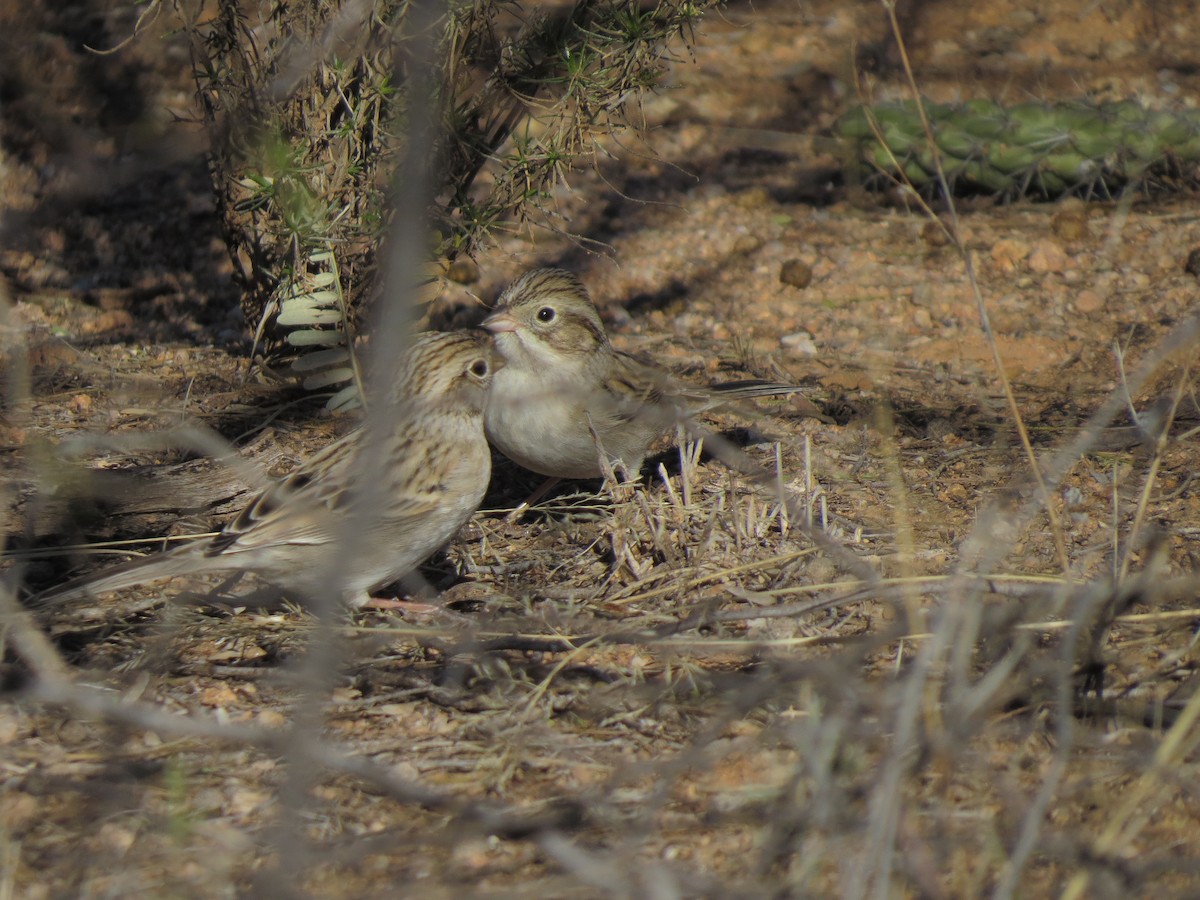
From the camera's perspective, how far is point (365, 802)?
364cm

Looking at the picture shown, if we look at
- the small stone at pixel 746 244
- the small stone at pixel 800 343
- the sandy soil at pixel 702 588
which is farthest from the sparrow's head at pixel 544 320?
the small stone at pixel 746 244

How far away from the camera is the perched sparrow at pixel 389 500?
4645mm

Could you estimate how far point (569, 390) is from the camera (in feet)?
18.3

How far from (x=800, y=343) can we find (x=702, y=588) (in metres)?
2.80

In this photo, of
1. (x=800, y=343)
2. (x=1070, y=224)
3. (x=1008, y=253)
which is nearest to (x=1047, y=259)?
(x=1008, y=253)

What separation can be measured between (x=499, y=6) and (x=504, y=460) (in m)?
2.20

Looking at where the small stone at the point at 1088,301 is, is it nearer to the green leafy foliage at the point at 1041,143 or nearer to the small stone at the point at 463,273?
the green leafy foliage at the point at 1041,143

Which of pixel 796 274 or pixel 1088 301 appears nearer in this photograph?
pixel 1088 301

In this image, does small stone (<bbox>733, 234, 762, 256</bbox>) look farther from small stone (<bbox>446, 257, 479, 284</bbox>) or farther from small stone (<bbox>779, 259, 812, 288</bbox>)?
small stone (<bbox>446, 257, 479, 284</bbox>)

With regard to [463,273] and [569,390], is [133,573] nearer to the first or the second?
[569,390]

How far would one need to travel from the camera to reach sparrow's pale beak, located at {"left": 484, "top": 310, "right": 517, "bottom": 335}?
19.1ft

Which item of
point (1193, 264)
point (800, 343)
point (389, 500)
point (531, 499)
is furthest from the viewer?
point (1193, 264)

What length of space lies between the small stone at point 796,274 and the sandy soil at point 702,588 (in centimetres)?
3

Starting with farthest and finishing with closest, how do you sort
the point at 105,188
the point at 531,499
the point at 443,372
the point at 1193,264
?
the point at 105,188 < the point at 1193,264 < the point at 531,499 < the point at 443,372
